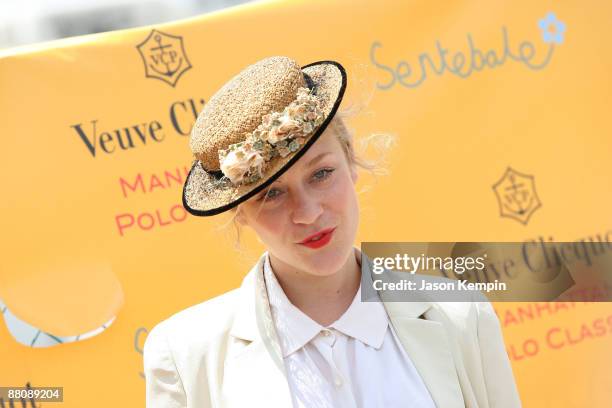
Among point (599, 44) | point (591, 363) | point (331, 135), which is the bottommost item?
point (591, 363)

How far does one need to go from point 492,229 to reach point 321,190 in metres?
1.31

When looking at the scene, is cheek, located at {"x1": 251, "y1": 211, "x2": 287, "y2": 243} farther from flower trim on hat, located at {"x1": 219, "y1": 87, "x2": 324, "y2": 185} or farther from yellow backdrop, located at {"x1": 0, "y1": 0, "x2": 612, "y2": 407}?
yellow backdrop, located at {"x1": 0, "y1": 0, "x2": 612, "y2": 407}

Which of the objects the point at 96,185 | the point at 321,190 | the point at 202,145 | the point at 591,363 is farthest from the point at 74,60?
the point at 591,363

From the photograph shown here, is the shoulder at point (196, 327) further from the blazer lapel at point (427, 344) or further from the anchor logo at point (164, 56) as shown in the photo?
the anchor logo at point (164, 56)

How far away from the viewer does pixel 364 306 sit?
141 cm

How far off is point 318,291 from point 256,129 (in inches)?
14.8

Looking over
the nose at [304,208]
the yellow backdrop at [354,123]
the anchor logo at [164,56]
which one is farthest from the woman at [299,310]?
the anchor logo at [164,56]

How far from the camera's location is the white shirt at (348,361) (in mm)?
1285

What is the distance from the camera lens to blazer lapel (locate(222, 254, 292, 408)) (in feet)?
4.33

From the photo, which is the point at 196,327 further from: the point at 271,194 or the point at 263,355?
the point at 271,194

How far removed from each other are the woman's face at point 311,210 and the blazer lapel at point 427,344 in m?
0.18

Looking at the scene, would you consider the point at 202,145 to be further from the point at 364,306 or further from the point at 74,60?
the point at 74,60

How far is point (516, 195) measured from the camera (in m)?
2.41

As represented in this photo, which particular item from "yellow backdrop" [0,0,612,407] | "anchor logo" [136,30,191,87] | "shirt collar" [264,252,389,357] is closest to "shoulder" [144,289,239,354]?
"shirt collar" [264,252,389,357]
